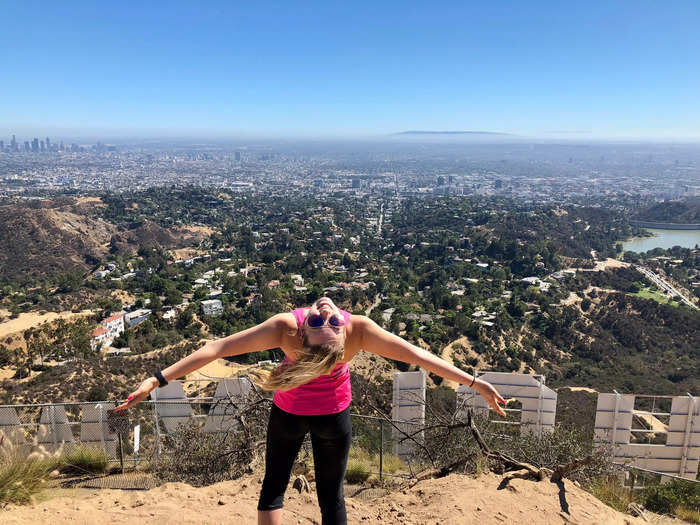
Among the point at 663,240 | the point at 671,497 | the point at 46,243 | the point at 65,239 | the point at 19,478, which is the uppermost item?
the point at 19,478

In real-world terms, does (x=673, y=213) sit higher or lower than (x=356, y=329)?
lower

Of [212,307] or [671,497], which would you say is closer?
[671,497]

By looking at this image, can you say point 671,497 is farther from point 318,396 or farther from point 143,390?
point 143,390

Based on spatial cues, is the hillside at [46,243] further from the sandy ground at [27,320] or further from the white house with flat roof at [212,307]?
the white house with flat roof at [212,307]

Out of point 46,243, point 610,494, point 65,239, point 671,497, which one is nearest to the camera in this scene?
point 610,494

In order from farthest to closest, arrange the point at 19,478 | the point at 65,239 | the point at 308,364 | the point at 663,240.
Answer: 1. the point at 663,240
2. the point at 65,239
3. the point at 19,478
4. the point at 308,364

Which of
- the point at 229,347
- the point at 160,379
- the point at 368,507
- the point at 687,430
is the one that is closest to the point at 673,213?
the point at 687,430

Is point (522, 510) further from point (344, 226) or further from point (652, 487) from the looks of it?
point (344, 226)
